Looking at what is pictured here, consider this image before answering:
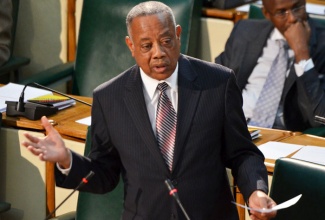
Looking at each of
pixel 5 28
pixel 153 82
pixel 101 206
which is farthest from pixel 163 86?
pixel 5 28

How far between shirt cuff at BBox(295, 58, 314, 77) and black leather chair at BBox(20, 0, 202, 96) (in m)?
0.53

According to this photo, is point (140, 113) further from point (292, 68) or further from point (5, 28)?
point (5, 28)

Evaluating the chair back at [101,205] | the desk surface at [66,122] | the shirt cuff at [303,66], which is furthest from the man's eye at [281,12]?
the chair back at [101,205]

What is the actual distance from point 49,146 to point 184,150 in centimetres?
35

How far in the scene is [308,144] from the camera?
10.8ft

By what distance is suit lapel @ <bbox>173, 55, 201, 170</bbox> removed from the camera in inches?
94.8

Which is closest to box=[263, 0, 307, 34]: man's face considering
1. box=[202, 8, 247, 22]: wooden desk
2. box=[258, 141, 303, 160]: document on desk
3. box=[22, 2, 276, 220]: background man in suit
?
box=[202, 8, 247, 22]: wooden desk

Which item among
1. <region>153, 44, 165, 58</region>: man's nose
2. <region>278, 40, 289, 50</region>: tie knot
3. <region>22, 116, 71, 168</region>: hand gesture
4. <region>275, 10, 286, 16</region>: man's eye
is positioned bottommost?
<region>278, 40, 289, 50</region>: tie knot

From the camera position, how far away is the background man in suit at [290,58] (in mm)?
3789

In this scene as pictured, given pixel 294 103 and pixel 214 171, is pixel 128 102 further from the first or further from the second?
pixel 294 103

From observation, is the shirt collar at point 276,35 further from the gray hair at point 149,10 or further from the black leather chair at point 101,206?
the gray hair at point 149,10

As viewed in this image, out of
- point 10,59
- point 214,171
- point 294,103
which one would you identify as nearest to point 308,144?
point 294,103

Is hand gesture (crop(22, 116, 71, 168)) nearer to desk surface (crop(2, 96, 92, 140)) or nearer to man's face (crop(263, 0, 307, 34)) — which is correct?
desk surface (crop(2, 96, 92, 140))

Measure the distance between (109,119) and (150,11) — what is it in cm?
32
